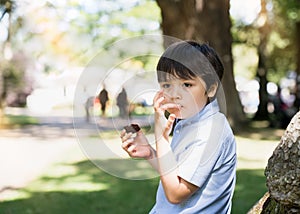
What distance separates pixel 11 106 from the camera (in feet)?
121

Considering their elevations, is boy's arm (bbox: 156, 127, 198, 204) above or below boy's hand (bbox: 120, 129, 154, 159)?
below

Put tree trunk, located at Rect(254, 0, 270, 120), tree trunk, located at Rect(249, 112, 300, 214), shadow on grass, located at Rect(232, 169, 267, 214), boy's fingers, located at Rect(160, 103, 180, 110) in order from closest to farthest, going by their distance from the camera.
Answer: boy's fingers, located at Rect(160, 103, 180, 110), tree trunk, located at Rect(249, 112, 300, 214), shadow on grass, located at Rect(232, 169, 267, 214), tree trunk, located at Rect(254, 0, 270, 120)

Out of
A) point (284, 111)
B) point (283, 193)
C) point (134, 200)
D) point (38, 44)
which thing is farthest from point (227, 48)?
point (38, 44)

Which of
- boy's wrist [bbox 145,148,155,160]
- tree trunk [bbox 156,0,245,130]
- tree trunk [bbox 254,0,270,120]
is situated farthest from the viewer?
tree trunk [bbox 254,0,270,120]

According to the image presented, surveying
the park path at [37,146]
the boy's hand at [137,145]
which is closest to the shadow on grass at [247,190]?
the park path at [37,146]

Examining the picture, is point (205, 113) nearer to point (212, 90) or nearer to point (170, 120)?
point (212, 90)

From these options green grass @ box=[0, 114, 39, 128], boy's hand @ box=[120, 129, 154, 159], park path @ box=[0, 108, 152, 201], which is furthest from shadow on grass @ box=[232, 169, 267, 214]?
green grass @ box=[0, 114, 39, 128]

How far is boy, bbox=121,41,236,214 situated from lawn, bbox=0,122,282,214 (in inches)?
186

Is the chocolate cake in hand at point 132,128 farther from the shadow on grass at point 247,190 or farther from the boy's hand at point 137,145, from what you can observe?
the shadow on grass at point 247,190

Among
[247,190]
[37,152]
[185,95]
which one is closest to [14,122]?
[37,152]

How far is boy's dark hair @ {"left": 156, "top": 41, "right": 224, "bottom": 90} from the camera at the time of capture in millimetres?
1940

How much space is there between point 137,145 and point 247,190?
6544 millimetres

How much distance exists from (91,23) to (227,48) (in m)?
16.5

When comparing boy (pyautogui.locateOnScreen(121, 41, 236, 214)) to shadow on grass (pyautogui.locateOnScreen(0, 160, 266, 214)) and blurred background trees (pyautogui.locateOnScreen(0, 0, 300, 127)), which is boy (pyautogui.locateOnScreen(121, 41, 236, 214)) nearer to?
shadow on grass (pyautogui.locateOnScreen(0, 160, 266, 214))
